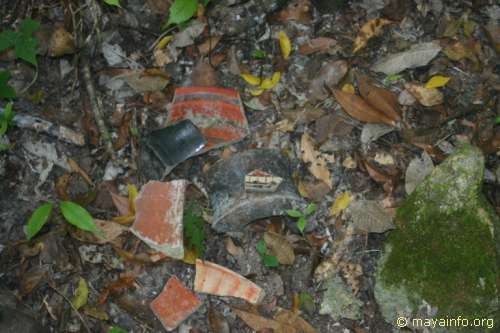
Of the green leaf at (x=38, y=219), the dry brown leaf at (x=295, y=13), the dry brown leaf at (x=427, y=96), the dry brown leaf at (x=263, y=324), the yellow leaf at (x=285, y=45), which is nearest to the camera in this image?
the green leaf at (x=38, y=219)

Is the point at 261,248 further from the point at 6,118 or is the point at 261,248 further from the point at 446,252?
the point at 6,118

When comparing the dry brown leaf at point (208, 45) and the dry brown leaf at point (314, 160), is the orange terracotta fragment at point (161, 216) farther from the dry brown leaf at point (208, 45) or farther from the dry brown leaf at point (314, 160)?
the dry brown leaf at point (208, 45)

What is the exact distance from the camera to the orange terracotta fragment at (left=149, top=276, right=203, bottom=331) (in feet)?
9.41

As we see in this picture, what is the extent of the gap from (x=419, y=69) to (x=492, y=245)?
118 cm

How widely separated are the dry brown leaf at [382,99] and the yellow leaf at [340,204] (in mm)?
570

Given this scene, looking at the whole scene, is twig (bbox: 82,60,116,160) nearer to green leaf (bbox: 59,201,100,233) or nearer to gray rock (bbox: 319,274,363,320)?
green leaf (bbox: 59,201,100,233)

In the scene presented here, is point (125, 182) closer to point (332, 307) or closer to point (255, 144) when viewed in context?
point (255, 144)

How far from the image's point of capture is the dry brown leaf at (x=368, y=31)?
3.44m

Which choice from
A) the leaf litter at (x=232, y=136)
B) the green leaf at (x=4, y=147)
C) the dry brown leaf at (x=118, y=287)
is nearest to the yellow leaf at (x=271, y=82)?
the leaf litter at (x=232, y=136)

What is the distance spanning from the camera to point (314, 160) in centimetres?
318

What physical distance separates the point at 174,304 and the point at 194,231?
15.7 inches

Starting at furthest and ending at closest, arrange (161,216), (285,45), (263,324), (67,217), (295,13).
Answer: (295,13), (285,45), (161,216), (263,324), (67,217)

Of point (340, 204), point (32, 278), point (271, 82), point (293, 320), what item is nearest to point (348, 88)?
point (271, 82)

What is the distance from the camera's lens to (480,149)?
314cm
